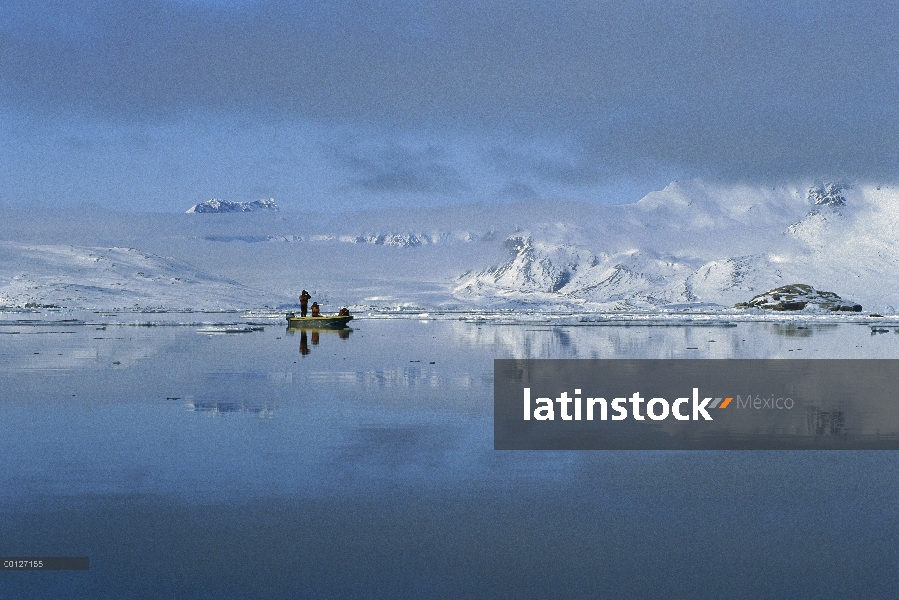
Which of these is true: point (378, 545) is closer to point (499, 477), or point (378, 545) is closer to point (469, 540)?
point (469, 540)

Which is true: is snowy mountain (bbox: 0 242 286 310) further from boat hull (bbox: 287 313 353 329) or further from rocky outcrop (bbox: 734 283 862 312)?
rocky outcrop (bbox: 734 283 862 312)

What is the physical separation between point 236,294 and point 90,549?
15909 centimetres

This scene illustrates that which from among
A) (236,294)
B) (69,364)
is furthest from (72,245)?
(69,364)

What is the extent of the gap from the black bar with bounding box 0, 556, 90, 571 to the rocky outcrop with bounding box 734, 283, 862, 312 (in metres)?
137

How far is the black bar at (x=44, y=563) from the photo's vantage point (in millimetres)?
8322

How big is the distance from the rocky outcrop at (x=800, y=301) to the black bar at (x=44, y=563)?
137 meters

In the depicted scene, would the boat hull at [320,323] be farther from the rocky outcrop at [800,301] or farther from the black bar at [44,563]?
the rocky outcrop at [800,301]

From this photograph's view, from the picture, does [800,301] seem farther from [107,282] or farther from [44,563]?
[44,563]

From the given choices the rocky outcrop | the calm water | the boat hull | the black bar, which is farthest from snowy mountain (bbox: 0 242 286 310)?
the black bar

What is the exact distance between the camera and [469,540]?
924 cm

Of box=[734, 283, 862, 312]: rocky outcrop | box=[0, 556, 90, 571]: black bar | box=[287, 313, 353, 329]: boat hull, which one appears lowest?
box=[0, 556, 90, 571]: black bar

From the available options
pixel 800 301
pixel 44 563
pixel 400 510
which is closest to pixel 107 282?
pixel 800 301

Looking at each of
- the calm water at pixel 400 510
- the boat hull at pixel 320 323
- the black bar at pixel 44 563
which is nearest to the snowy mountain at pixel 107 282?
the boat hull at pixel 320 323

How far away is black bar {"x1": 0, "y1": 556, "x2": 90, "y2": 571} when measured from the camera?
328 inches
